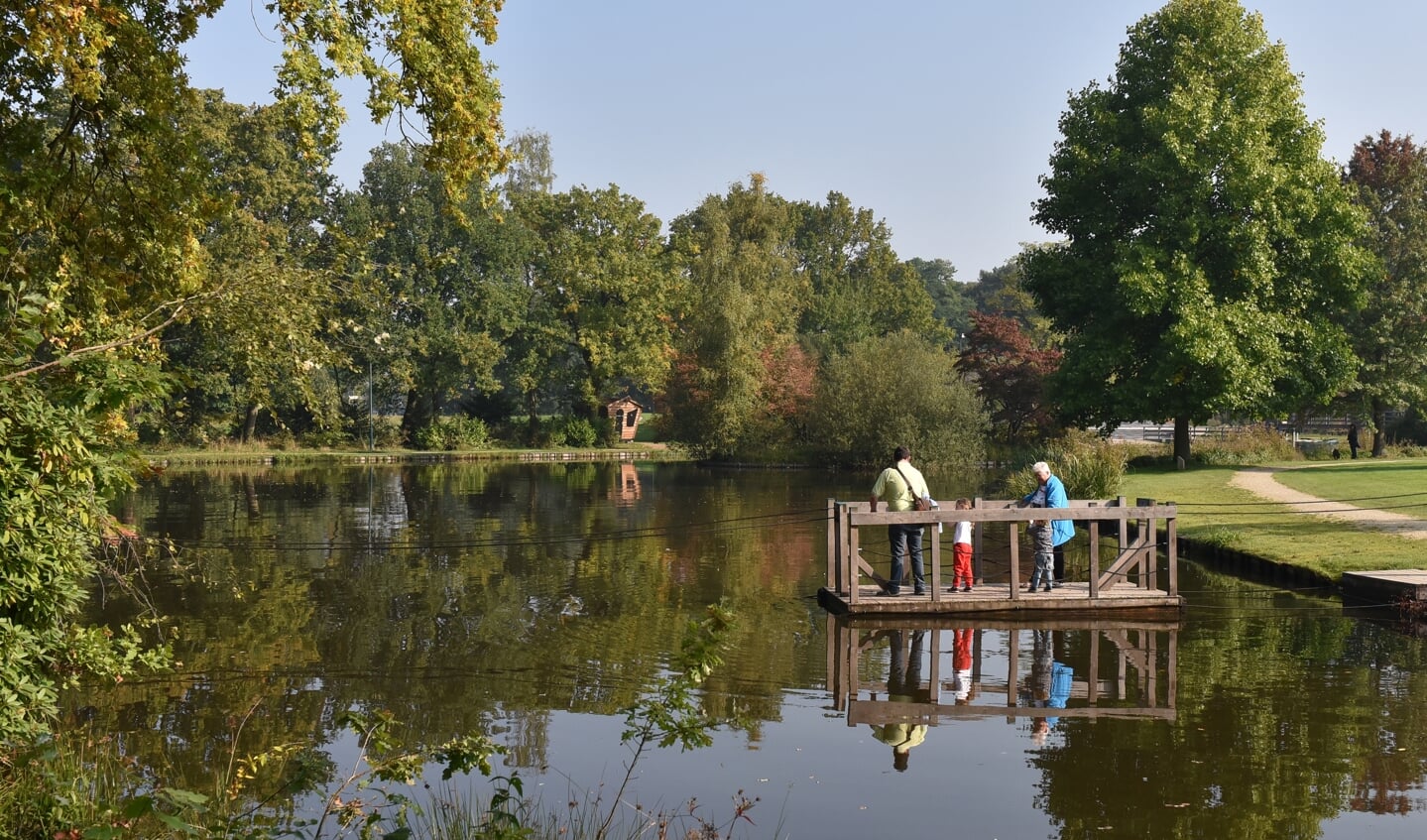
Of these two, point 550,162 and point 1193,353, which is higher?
point 550,162

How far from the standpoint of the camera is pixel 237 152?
191 feet

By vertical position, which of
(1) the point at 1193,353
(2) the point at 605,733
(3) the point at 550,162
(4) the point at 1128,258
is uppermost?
(3) the point at 550,162

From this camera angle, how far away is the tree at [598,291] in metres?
69.2

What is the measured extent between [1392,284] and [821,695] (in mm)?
37981

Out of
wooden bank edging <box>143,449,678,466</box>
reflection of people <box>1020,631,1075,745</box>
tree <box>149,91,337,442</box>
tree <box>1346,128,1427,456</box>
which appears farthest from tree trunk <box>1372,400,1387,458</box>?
tree <box>149,91,337,442</box>

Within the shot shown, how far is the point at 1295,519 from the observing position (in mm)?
24172

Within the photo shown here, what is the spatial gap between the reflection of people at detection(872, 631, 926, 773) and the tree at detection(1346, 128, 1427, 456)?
103ft

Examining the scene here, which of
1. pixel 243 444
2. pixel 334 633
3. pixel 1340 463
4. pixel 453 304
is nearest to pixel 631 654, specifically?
pixel 334 633

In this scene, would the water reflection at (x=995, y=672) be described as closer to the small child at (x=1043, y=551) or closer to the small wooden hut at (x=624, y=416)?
the small child at (x=1043, y=551)

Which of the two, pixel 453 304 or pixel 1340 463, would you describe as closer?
pixel 1340 463

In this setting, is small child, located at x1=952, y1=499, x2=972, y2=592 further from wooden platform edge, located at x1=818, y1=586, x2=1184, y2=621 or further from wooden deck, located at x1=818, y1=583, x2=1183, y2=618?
wooden platform edge, located at x1=818, y1=586, x2=1184, y2=621

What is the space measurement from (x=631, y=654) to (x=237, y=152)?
1994 inches

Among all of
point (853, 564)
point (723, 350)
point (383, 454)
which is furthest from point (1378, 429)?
point (383, 454)

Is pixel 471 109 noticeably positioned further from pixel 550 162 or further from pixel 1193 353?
pixel 550 162
